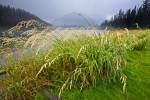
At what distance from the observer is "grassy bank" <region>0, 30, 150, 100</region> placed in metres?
A: 4.80

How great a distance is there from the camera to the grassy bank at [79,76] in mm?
4805

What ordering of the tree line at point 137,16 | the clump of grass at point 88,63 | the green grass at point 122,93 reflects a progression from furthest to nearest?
the tree line at point 137,16 < the clump of grass at point 88,63 < the green grass at point 122,93

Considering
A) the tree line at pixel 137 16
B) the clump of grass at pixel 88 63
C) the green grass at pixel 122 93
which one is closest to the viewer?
the green grass at pixel 122 93

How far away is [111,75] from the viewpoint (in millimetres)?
5070

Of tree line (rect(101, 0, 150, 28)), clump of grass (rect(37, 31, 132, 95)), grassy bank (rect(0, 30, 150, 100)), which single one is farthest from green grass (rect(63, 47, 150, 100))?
tree line (rect(101, 0, 150, 28))

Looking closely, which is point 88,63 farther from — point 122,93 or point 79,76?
point 122,93

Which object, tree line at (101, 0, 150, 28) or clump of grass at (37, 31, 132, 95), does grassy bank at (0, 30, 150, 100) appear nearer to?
clump of grass at (37, 31, 132, 95)

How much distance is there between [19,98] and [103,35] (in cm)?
172

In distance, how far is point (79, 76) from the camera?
496 cm

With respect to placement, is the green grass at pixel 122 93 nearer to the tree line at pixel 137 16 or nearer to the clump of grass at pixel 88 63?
the clump of grass at pixel 88 63

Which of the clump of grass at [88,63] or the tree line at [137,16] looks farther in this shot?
the tree line at [137,16]

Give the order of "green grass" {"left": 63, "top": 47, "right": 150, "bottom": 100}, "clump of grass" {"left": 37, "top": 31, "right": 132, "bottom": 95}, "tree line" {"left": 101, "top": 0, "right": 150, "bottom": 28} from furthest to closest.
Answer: "tree line" {"left": 101, "top": 0, "right": 150, "bottom": 28}, "clump of grass" {"left": 37, "top": 31, "right": 132, "bottom": 95}, "green grass" {"left": 63, "top": 47, "right": 150, "bottom": 100}

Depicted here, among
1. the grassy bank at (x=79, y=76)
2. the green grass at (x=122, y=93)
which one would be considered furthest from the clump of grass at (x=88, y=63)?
the green grass at (x=122, y=93)

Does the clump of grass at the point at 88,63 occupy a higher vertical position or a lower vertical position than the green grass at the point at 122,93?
higher
